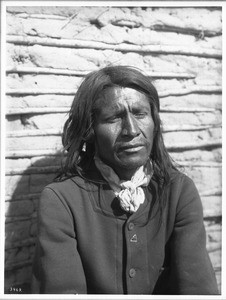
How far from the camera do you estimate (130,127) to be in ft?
7.03

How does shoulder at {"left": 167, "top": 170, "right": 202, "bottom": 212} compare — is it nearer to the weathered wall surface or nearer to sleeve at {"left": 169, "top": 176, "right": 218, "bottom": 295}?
sleeve at {"left": 169, "top": 176, "right": 218, "bottom": 295}

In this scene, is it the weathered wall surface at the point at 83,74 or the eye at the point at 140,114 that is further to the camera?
the weathered wall surface at the point at 83,74

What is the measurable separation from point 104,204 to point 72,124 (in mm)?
486

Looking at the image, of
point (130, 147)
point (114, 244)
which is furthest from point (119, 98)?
point (114, 244)

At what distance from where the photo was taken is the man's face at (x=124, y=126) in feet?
7.13

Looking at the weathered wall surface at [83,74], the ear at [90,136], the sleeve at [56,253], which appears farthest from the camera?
the weathered wall surface at [83,74]

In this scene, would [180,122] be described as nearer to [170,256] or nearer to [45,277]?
[170,256]

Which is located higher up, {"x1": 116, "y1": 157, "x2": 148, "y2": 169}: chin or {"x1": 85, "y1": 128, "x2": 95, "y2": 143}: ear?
{"x1": 85, "y1": 128, "x2": 95, "y2": 143}: ear

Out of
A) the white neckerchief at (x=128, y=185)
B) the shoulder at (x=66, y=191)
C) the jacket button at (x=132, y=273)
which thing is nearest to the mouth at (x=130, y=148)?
the white neckerchief at (x=128, y=185)

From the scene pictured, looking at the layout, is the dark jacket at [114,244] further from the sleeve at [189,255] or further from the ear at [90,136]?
the ear at [90,136]

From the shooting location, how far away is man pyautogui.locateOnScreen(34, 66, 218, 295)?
2.14 meters

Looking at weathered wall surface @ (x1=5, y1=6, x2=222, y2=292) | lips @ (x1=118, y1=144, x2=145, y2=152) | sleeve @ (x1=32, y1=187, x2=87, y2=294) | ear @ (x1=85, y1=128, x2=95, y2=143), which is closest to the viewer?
sleeve @ (x1=32, y1=187, x2=87, y2=294)

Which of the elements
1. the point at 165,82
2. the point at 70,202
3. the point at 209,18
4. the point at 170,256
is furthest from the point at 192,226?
the point at 209,18

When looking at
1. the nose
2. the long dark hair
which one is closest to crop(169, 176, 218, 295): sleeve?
the long dark hair
